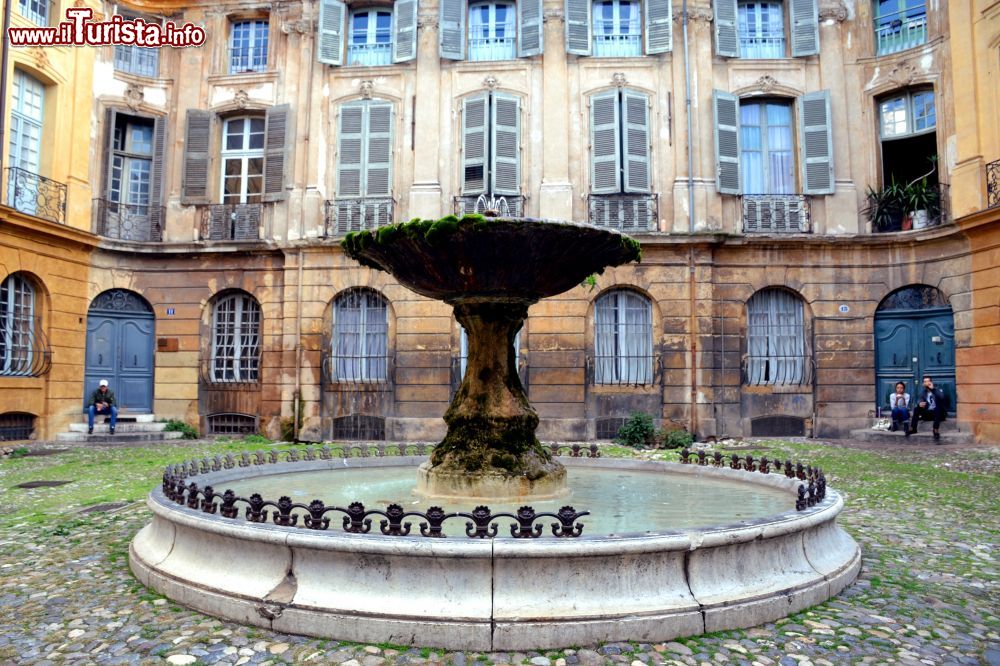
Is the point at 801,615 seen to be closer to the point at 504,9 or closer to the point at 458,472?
the point at 458,472

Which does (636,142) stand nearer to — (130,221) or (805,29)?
(805,29)

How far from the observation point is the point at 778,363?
17000 mm

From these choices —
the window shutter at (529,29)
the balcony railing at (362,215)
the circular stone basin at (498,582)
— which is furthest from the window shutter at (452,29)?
the circular stone basin at (498,582)

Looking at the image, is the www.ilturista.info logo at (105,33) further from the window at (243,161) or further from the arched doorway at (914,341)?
the arched doorway at (914,341)

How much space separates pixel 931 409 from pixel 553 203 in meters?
8.97

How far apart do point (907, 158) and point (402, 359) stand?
1302cm

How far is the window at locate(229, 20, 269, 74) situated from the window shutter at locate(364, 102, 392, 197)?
11.7 ft

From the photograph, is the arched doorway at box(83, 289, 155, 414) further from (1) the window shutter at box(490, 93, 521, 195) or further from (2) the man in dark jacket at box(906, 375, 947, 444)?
(2) the man in dark jacket at box(906, 375, 947, 444)

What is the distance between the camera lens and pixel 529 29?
17312 millimetres

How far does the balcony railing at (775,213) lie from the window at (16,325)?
52.5 feet

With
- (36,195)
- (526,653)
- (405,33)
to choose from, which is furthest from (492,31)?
(526,653)

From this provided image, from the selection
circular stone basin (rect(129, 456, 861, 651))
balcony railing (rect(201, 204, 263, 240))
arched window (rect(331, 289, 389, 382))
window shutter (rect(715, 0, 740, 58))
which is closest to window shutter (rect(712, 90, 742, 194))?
window shutter (rect(715, 0, 740, 58))

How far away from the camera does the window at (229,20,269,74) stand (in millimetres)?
18781

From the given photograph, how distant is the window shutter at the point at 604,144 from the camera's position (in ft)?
55.4
